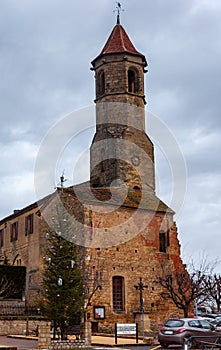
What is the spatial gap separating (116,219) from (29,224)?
26.0ft

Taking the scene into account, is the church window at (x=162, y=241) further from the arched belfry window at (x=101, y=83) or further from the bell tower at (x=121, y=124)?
the arched belfry window at (x=101, y=83)

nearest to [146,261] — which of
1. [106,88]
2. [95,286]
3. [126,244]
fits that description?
[126,244]

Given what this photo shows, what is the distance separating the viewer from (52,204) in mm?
37375

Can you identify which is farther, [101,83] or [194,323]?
[101,83]

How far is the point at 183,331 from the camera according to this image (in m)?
20.6

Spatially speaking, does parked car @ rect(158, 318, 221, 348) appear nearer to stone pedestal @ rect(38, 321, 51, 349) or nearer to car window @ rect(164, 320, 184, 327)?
car window @ rect(164, 320, 184, 327)

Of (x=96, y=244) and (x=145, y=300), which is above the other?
(x=96, y=244)

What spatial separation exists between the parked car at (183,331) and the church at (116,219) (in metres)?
11.1

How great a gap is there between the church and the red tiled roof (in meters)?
0.09

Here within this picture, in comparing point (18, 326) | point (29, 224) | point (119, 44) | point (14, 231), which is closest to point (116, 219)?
point (29, 224)

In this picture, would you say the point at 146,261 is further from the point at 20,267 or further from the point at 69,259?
the point at 69,259

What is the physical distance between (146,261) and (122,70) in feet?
48.7

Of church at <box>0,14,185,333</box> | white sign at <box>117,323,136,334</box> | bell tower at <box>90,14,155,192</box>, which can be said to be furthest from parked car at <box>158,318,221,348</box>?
bell tower at <box>90,14,155,192</box>

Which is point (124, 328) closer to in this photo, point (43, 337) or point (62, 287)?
point (62, 287)
